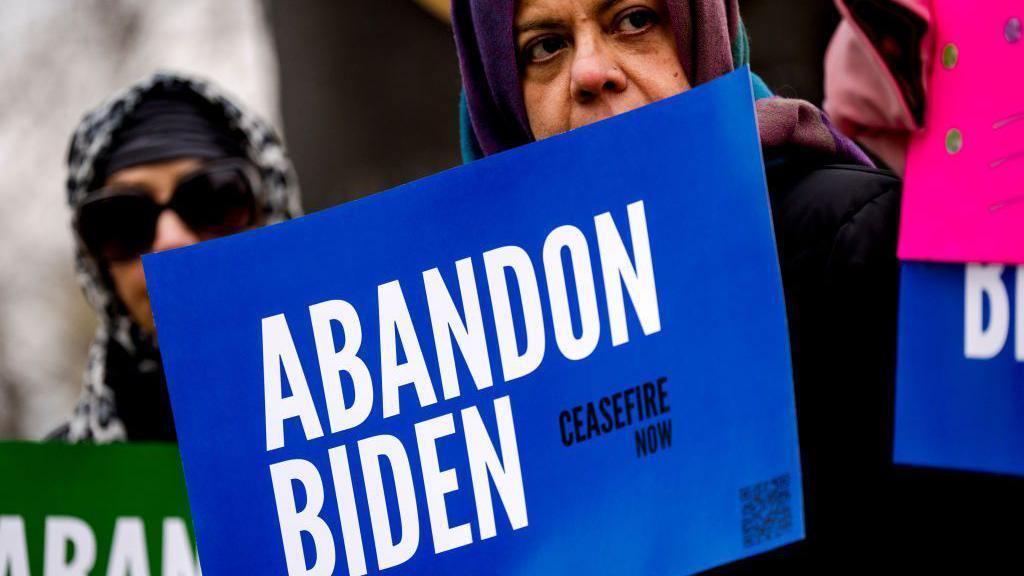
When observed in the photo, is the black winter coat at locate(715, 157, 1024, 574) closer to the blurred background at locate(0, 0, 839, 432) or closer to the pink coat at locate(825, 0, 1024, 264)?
the pink coat at locate(825, 0, 1024, 264)

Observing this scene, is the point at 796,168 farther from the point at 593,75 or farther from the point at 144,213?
the point at 144,213

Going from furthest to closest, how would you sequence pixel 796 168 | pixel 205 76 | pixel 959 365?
pixel 205 76, pixel 796 168, pixel 959 365

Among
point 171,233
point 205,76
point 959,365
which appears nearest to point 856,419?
point 959,365

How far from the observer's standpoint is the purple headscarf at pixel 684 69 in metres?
1.54

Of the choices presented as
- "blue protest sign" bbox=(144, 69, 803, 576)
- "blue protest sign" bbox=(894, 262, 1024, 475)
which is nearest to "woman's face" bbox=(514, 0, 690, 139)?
"blue protest sign" bbox=(144, 69, 803, 576)

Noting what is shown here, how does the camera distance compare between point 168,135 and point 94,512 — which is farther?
point 168,135

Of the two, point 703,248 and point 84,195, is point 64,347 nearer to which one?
point 84,195

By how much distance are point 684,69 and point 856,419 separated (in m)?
0.55

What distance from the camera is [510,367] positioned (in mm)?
1423

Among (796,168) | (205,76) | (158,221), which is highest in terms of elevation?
(205,76)

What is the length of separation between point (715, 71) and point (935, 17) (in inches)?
13.6

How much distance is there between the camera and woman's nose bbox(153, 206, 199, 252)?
106 inches

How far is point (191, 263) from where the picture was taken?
1468 mm

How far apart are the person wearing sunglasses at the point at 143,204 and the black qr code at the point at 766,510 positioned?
1643 millimetres
